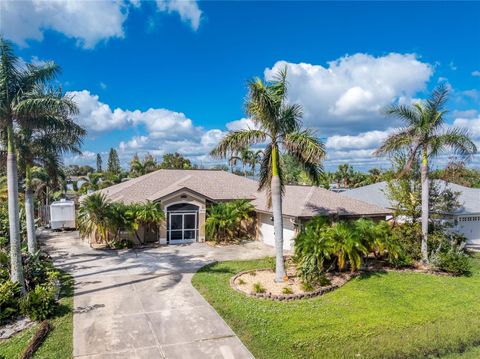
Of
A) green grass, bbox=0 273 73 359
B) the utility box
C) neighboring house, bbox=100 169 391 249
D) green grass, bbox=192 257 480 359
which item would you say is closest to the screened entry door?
neighboring house, bbox=100 169 391 249

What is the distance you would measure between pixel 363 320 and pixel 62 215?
23823 millimetres

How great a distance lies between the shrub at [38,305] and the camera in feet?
35.0

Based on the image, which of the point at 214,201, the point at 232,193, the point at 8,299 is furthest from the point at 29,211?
the point at 232,193

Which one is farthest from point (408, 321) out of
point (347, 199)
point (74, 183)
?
point (74, 183)

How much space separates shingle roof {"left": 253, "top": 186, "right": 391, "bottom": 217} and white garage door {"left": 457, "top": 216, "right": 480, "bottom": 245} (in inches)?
197

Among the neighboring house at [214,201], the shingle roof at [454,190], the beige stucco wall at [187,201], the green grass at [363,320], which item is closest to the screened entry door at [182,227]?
the neighboring house at [214,201]

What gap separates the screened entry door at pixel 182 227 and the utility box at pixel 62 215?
9.60 metres

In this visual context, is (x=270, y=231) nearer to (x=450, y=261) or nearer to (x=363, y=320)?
(x=450, y=261)

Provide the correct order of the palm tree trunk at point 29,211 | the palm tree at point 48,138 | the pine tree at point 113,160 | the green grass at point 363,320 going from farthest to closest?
the pine tree at point 113,160
the palm tree trunk at point 29,211
the palm tree at point 48,138
the green grass at point 363,320

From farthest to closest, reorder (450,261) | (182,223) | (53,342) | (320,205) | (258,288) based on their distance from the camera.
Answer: (182,223)
(320,205)
(450,261)
(258,288)
(53,342)

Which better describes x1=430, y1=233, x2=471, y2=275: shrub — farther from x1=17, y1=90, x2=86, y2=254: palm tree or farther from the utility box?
the utility box

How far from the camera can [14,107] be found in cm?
1132

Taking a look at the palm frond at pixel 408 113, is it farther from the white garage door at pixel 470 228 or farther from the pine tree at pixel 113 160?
the pine tree at pixel 113 160

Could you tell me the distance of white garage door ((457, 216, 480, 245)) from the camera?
2312cm
